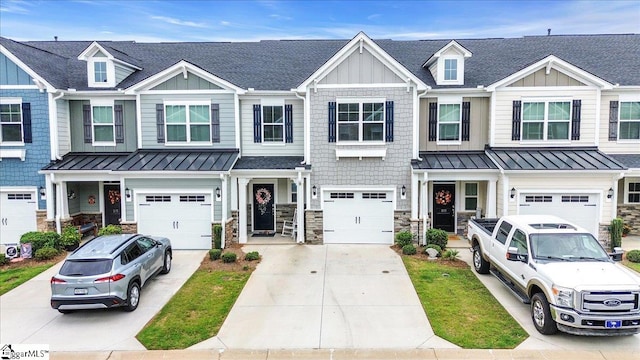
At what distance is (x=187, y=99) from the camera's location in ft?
53.8

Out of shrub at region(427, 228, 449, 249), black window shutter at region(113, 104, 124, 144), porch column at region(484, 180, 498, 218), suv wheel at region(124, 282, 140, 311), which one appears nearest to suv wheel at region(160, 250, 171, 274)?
suv wheel at region(124, 282, 140, 311)

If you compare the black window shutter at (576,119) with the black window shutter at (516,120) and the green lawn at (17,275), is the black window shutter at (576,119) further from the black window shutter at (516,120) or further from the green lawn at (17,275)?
the green lawn at (17,275)

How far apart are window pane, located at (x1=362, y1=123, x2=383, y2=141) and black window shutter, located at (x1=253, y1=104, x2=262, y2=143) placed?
4.40 meters

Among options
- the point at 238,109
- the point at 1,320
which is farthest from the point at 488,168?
the point at 1,320

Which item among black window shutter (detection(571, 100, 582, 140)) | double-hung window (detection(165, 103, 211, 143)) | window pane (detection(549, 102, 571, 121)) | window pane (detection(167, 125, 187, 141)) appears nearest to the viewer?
Result: black window shutter (detection(571, 100, 582, 140))

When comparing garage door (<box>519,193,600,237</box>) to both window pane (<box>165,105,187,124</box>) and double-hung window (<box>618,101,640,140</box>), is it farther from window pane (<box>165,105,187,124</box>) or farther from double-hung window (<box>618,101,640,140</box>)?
window pane (<box>165,105,187,124</box>)

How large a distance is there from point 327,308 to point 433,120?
9973 mm

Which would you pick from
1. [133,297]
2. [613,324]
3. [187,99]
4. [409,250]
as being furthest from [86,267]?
[613,324]

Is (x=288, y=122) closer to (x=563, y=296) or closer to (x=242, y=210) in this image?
(x=242, y=210)

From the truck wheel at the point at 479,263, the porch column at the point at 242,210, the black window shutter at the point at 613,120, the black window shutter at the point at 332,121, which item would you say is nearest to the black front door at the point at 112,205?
the porch column at the point at 242,210

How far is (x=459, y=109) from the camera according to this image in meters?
16.7

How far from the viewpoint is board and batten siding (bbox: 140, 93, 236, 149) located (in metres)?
16.4

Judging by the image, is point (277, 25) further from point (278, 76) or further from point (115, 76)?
point (115, 76)

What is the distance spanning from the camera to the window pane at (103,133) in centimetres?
1734
